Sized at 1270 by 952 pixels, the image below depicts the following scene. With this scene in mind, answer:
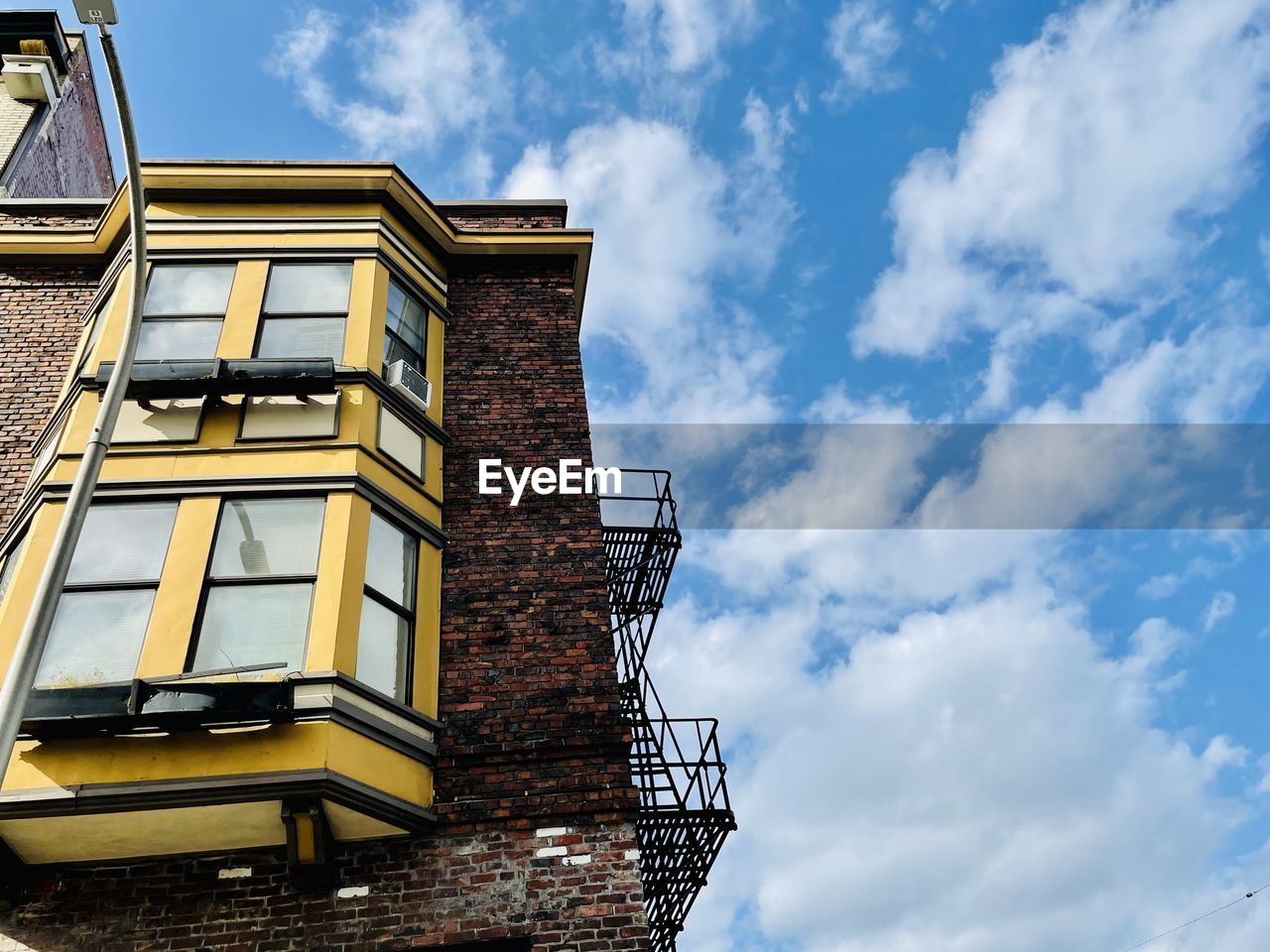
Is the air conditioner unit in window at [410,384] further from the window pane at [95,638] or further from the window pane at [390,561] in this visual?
A: the window pane at [95,638]

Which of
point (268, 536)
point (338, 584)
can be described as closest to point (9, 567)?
point (268, 536)

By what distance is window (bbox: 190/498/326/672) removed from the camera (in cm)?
727

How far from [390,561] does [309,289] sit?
3578 millimetres

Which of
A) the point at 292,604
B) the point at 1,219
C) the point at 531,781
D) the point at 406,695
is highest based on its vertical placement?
the point at 1,219

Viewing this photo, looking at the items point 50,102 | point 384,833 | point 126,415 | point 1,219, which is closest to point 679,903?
point 384,833

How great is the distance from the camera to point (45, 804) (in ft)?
20.9

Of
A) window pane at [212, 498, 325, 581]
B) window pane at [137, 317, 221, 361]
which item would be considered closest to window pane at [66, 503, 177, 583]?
window pane at [212, 498, 325, 581]

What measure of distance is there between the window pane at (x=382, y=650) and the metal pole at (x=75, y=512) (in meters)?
2.55

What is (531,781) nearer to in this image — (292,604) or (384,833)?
(384,833)

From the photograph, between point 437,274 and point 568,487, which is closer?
point 568,487

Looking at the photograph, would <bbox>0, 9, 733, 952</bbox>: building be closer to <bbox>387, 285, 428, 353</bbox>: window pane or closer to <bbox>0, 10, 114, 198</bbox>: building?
<bbox>387, 285, 428, 353</bbox>: window pane

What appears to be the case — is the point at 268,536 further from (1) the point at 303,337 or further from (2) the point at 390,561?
(1) the point at 303,337

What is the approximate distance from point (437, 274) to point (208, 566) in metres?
5.11

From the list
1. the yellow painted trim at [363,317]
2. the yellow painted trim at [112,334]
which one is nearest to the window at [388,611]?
the yellow painted trim at [363,317]
